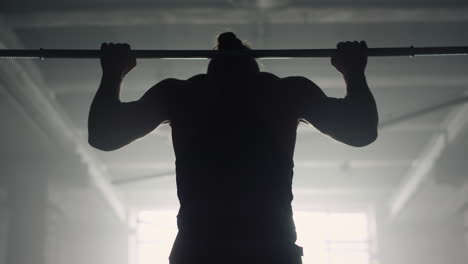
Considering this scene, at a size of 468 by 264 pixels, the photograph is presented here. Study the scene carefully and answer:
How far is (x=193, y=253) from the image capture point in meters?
1.42

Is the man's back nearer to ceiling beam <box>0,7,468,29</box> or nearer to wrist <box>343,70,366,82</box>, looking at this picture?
wrist <box>343,70,366,82</box>

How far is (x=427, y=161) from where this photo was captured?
7.70m

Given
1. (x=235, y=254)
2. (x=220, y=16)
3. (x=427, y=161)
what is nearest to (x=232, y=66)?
(x=235, y=254)

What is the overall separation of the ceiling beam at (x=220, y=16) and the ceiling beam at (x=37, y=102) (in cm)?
32

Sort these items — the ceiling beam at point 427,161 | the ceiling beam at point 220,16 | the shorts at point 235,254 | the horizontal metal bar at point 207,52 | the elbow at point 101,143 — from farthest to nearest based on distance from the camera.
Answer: the ceiling beam at point 427,161 → the ceiling beam at point 220,16 → the horizontal metal bar at point 207,52 → the elbow at point 101,143 → the shorts at point 235,254

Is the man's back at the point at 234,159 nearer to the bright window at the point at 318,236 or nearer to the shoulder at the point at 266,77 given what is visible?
the shoulder at the point at 266,77

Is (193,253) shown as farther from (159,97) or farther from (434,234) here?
(434,234)

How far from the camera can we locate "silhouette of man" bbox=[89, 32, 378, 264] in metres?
1.44

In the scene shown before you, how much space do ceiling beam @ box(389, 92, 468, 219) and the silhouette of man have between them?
4.92m

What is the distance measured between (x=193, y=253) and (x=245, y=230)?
14 cm

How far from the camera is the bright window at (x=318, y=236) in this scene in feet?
37.6

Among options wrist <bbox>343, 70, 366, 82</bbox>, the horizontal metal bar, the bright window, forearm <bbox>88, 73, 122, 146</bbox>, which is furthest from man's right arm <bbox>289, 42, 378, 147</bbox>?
the bright window

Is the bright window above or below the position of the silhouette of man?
above

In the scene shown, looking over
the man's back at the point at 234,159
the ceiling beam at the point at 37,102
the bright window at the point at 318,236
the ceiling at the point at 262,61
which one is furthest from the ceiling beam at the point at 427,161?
the man's back at the point at 234,159
